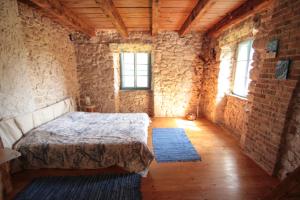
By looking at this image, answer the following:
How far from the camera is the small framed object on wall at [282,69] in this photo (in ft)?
6.07

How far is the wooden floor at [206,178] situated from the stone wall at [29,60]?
3.83 feet

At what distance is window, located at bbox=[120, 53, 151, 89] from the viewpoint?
15.2 feet

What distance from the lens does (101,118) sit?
3.17 meters

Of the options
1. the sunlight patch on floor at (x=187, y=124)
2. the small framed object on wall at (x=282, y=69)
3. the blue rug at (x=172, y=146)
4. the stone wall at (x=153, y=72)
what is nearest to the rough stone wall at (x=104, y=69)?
the stone wall at (x=153, y=72)

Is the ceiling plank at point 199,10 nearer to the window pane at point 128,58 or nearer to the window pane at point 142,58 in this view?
the window pane at point 142,58

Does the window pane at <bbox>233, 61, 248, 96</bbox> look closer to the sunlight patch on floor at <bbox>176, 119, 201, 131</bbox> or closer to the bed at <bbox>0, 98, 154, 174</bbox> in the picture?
the sunlight patch on floor at <bbox>176, 119, 201, 131</bbox>

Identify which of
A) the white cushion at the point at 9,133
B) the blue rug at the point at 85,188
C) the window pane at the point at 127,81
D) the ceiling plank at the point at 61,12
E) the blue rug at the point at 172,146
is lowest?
the blue rug at the point at 85,188

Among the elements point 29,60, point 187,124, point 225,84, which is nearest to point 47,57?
point 29,60

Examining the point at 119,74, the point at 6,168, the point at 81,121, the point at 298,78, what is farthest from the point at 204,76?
the point at 6,168

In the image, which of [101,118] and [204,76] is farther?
[204,76]

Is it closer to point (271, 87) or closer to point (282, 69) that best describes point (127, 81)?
point (271, 87)

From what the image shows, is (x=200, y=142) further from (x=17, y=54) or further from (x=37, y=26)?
(x=37, y=26)

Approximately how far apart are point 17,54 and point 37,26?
783 millimetres

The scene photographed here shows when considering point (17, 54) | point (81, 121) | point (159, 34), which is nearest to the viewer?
point (17, 54)
